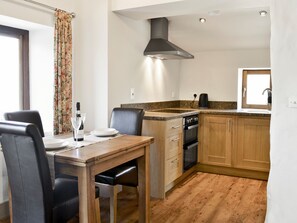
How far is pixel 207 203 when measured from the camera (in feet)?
10.1

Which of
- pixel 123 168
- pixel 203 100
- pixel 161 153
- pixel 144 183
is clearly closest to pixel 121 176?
pixel 123 168

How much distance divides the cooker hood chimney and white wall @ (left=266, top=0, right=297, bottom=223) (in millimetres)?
1528

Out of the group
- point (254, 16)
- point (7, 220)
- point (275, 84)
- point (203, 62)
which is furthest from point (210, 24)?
point (7, 220)

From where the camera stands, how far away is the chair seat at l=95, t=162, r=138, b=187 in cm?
235

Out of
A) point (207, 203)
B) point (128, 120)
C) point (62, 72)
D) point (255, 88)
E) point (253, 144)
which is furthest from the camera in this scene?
point (255, 88)

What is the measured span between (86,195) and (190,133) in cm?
234

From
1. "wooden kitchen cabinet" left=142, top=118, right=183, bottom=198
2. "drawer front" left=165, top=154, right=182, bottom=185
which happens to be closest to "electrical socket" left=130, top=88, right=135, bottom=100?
"wooden kitchen cabinet" left=142, top=118, right=183, bottom=198

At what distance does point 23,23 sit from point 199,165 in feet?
9.87

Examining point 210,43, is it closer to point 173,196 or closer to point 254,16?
point 254,16

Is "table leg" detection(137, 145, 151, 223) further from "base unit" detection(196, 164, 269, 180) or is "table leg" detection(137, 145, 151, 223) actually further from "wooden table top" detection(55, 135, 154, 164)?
"base unit" detection(196, 164, 269, 180)

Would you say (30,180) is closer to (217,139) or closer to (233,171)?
(217,139)

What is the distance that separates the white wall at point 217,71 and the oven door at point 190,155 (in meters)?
1.14

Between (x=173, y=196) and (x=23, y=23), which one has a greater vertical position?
(x=23, y=23)

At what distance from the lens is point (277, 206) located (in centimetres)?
235
